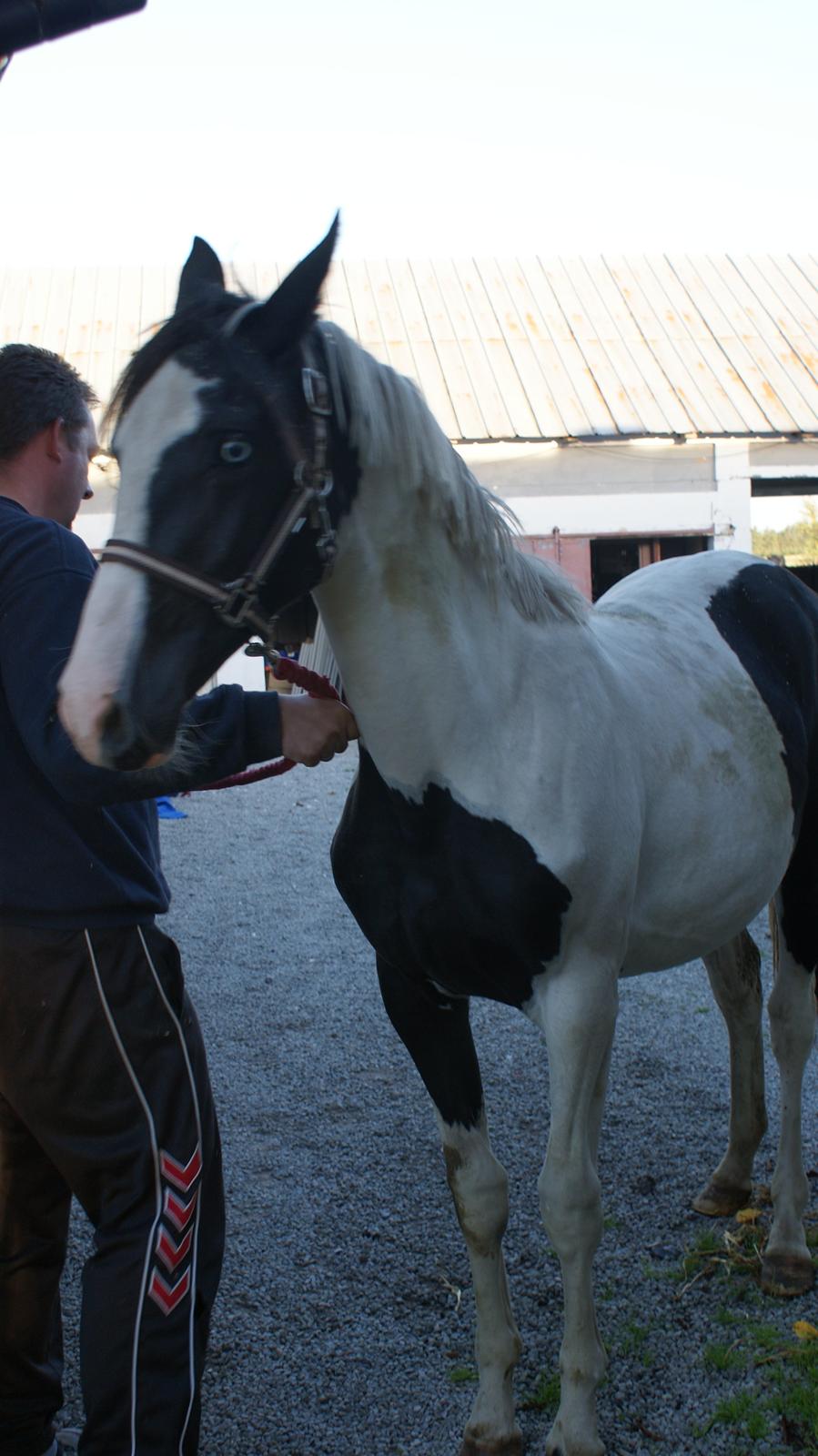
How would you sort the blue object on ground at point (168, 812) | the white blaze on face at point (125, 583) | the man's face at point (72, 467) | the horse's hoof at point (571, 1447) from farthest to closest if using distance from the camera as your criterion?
the blue object on ground at point (168, 812) → the horse's hoof at point (571, 1447) → the man's face at point (72, 467) → the white blaze on face at point (125, 583)

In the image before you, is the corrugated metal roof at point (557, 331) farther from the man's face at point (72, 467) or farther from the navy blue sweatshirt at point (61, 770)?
the navy blue sweatshirt at point (61, 770)

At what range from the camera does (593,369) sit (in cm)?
1317

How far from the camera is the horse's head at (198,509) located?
136 centimetres

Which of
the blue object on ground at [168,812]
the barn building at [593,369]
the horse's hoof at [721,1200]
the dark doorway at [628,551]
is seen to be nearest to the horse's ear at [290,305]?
the horse's hoof at [721,1200]

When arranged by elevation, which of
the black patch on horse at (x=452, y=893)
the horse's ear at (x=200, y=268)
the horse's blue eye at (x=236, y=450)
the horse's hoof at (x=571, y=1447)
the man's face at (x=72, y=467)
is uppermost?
the horse's ear at (x=200, y=268)

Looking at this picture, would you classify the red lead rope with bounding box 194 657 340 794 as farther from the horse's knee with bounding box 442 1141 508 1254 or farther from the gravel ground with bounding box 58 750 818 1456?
the gravel ground with bounding box 58 750 818 1456

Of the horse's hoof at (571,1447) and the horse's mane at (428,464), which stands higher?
the horse's mane at (428,464)

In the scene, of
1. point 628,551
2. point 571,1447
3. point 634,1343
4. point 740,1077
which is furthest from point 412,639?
point 628,551

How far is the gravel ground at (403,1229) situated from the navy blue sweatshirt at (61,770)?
126 centimetres

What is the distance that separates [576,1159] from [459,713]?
82cm

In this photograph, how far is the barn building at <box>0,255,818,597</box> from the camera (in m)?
12.5

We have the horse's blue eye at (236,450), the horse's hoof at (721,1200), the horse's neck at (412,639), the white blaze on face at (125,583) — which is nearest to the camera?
the white blaze on face at (125,583)

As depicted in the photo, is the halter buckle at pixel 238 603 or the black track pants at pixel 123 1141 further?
the black track pants at pixel 123 1141

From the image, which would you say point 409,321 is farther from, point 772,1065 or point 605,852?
point 605,852
